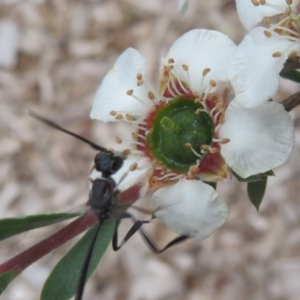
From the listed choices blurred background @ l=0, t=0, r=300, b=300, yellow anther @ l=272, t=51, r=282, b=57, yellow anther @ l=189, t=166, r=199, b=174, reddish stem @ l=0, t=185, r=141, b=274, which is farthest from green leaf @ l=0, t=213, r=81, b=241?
blurred background @ l=0, t=0, r=300, b=300

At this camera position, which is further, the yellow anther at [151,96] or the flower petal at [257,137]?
the yellow anther at [151,96]

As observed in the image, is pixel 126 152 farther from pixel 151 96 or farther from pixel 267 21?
pixel 267 21

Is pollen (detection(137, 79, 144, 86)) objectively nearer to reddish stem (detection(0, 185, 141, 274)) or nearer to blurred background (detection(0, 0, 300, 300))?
reddish stem (detection(0, 185, 141, 274))

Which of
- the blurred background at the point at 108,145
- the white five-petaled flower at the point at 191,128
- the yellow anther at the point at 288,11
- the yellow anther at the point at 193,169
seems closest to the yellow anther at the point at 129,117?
the white five-petaled flower at the point at 191,128

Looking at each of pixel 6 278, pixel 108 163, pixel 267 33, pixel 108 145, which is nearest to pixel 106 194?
pixel 108 163

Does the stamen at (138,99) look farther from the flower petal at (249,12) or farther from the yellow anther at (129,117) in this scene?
the flower petal at (249,12)

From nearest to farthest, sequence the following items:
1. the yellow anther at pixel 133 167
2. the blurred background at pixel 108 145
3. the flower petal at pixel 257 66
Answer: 1. the flower petal at pixel 257 66
2. the yellow anther at pixel 133 167
3. the blurred background at pixel 108 145

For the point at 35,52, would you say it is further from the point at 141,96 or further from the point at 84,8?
the point at 141,96
